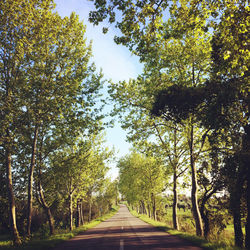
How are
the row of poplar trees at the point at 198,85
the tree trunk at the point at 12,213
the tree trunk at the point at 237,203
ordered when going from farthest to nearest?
the tree trunk at the point at 237,203, the tree trunk at the point at 12,213, the row of poplar trees at the point at 198,85

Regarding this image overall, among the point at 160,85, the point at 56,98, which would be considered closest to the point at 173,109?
the point at 160,85

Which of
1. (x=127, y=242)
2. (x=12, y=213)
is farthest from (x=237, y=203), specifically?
(x=12, y=213)

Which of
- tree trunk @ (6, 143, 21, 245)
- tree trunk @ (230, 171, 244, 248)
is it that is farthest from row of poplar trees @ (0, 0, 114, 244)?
tree trunk @ (230, 171, 244, 248)

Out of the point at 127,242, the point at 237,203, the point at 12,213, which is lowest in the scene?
the point at 127,242

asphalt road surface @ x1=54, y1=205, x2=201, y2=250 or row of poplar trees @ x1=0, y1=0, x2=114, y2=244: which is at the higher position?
row of poplar trees @ x1=0, y1=0, x2=114, y2=244

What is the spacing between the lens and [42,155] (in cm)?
1623

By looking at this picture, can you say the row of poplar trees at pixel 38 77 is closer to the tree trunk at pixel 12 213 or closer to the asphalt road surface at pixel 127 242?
the tree trunk at pixel 12 213

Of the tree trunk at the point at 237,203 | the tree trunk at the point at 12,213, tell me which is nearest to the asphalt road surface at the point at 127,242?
the tree trunk at the point at 12,213

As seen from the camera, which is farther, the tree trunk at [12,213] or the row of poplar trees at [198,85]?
the tree trunk at [12,213]

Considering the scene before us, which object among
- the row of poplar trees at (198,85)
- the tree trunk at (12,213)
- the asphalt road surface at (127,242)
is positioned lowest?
the asphalt road surface at (127,242)

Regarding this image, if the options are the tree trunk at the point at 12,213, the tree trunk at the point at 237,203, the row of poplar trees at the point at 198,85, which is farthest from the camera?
the tree trunk at the point at 237,203

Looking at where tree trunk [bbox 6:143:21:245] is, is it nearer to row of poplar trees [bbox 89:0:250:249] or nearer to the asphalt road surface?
the asphalt road surface

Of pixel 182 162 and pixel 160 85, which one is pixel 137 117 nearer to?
pixel 160 85

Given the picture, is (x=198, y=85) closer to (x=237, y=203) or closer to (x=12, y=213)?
(x=237, y=203)
